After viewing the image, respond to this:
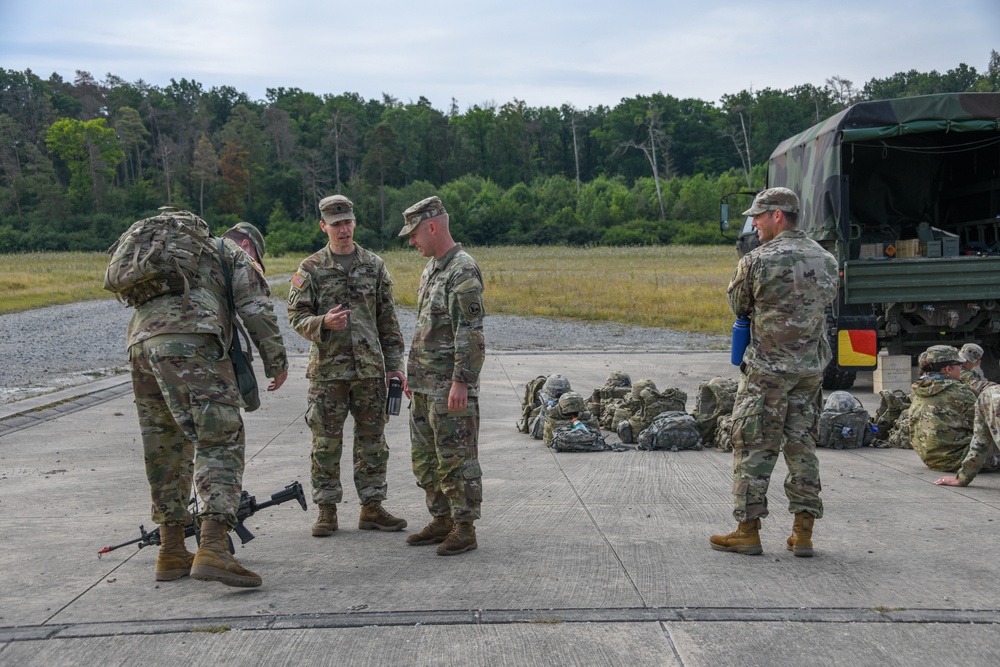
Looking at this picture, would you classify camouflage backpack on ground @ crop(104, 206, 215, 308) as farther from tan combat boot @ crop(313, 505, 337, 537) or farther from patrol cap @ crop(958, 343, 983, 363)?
patrol cap @ crop(958, 343, 983, 363)

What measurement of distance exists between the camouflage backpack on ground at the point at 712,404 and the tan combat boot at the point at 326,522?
3878mm

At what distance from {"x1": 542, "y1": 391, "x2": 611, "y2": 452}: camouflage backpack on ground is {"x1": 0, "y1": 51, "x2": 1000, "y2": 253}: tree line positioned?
6940 cm

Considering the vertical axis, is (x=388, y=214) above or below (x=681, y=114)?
below

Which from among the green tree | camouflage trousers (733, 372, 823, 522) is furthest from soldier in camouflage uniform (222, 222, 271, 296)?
the green tree

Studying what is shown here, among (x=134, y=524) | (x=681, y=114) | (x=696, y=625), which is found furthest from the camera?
(x=681, y=114)

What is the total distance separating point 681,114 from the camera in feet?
395

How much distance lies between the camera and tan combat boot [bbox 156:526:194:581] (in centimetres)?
433

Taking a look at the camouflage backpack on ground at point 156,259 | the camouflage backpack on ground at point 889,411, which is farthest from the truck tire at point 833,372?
the camouflage backpack on ground at point 156,259

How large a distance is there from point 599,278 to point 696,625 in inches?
1319

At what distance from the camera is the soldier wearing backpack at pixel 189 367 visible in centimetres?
420

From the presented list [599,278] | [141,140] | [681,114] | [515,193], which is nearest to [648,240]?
[515,193]

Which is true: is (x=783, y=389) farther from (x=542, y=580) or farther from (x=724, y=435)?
(x=724, y=435)

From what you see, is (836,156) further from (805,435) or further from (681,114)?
(681,114)

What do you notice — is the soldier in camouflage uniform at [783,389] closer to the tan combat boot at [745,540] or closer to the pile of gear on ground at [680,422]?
the tan combat boot at [745,540]
